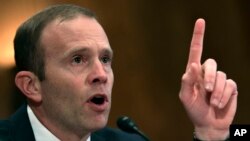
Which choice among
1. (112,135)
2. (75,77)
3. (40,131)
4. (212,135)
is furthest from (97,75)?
(212,135)

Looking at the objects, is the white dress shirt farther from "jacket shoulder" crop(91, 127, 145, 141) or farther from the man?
"jacket shoulder" crop(91, 127, 145, 141)

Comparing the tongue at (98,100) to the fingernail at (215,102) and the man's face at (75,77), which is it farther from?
the fingernail at (215,102)

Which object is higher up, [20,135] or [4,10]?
[4,10]

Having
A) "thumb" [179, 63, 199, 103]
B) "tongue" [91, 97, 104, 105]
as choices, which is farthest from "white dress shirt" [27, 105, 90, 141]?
"thumb" [179, 63, 199, 103]

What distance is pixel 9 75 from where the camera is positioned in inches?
140

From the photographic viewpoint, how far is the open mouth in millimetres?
1677

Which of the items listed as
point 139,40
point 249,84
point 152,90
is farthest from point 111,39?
point 249,84

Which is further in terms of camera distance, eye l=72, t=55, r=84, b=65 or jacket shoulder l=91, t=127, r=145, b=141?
jacket shoulder l=91, t=127, r=145, b=141

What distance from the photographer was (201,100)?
1888mm

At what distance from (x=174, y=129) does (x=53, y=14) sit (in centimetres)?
265

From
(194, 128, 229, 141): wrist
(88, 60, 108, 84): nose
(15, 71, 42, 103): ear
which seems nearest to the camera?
(88, 60, 108, 84): nose

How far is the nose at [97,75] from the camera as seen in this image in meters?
1.67

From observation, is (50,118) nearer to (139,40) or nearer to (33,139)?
(33,139)

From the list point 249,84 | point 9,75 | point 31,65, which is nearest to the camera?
point 31,65
